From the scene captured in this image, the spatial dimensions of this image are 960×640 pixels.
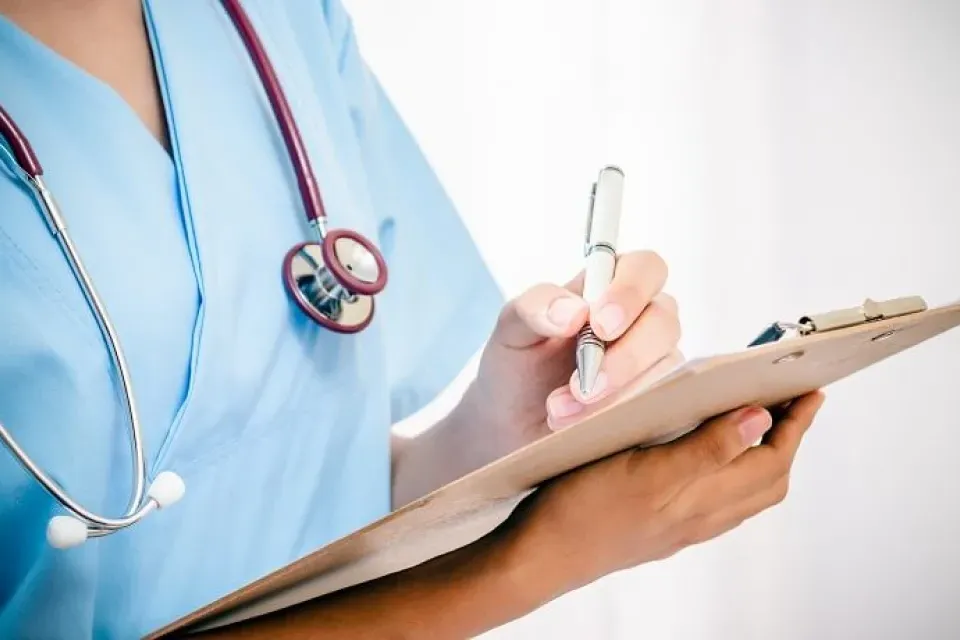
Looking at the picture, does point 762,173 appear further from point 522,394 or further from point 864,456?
point 522,394

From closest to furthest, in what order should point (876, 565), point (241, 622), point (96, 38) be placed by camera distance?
1. point (241, 622)
2. point (96, 38)
3. point (876, 565)

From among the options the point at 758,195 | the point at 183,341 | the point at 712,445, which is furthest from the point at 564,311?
the point at 758,195

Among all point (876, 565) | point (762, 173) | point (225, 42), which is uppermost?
point (225, 42)

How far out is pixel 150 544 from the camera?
50 cm

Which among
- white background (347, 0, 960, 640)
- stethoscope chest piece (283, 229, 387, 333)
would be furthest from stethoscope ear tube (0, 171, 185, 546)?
white background (347, 0, 960, 640)

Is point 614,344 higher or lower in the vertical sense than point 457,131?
lower

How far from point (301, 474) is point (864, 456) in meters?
0.59

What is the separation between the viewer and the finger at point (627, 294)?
0.49 meters

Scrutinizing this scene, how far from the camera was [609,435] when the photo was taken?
0.34 m

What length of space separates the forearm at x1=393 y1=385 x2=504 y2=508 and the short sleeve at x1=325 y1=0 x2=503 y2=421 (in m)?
0.10

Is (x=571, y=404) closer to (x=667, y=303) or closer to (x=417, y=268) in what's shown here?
(x=667, y=303)

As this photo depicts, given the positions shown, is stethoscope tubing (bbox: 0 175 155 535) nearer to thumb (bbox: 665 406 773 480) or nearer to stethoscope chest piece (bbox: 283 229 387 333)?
stethoscope chest piece (bbox: 283 229 387 333)

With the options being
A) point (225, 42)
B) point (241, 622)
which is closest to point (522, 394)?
point (241, 622)

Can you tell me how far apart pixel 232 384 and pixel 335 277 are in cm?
10
